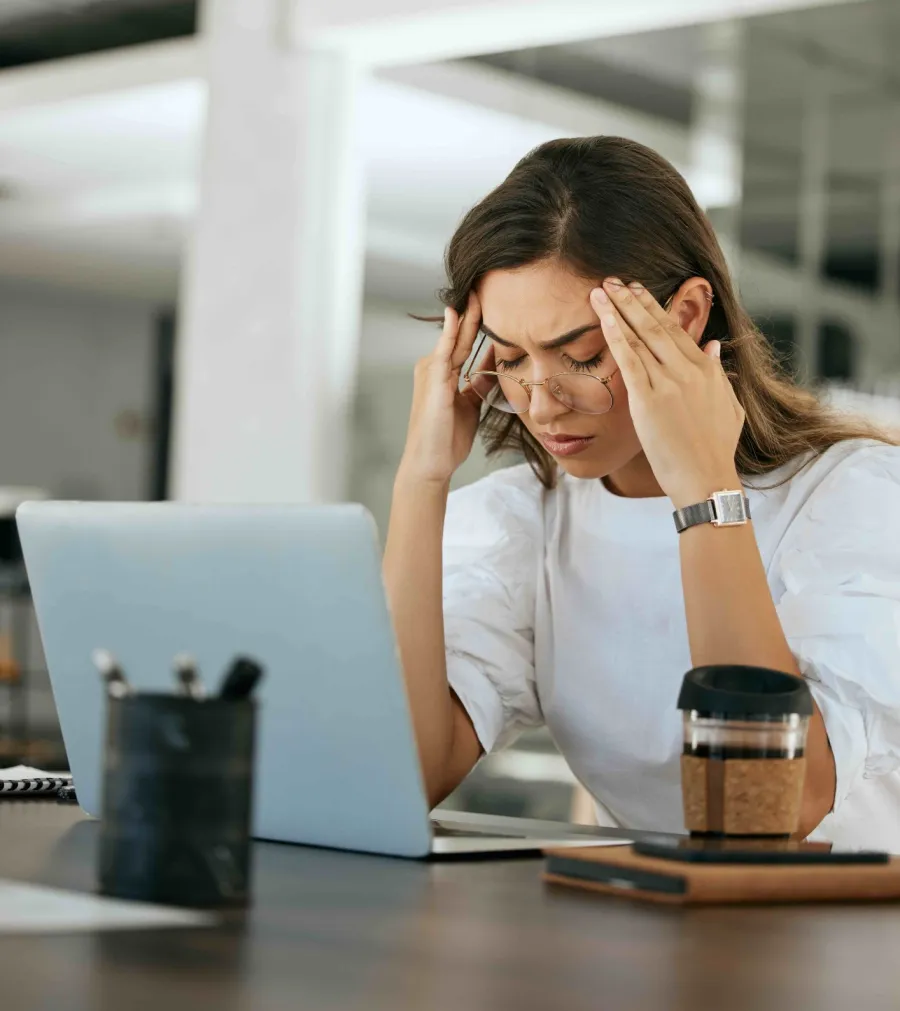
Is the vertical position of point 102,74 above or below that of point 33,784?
above

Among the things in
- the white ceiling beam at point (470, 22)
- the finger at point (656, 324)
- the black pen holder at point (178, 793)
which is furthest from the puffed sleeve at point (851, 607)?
the white ceiling beam at point (470, 22)

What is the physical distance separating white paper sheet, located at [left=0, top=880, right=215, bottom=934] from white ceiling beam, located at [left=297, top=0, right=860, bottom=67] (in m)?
3.26

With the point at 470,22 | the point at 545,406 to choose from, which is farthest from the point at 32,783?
the point at 470,22

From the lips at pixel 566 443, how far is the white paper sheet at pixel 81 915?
0.90m

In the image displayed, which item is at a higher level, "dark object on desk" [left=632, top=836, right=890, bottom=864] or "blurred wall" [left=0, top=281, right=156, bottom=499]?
"blurred wall" [left=0, top=281, right=156, bottom=499]

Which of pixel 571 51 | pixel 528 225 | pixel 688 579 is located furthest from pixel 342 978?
pixel 571 51

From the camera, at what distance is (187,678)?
2.78 ft

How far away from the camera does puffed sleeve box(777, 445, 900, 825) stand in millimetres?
1437

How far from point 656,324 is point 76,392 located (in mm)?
10682

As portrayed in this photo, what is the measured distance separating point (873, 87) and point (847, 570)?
274 cm

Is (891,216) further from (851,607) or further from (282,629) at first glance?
(282,629)

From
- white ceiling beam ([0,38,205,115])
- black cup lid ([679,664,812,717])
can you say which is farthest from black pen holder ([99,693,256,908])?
white ceiling beam ([0,38,205,115])

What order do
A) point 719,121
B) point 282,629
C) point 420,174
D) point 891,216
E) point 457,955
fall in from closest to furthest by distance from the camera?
point 457,955, point 282,629, point 891,216, point 719,121, point 420,174

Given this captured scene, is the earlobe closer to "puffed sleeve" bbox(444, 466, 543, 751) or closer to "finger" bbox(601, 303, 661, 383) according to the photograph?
"finger" bbox(601, 303, 661, 383)
